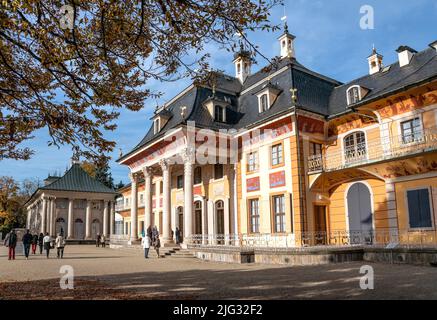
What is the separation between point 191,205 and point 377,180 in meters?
10.5

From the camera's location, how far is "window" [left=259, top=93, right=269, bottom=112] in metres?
22.4

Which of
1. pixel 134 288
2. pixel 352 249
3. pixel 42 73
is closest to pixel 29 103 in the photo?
pixel 42 73

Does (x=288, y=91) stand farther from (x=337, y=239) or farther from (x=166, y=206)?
(x=166, y=206)

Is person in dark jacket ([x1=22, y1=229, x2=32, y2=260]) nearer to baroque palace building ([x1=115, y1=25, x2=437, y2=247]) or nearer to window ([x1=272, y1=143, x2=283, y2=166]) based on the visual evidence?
baroque palace building ([x1=115, y1=25, x2=437, y2=247])

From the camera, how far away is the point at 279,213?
20.5 metres

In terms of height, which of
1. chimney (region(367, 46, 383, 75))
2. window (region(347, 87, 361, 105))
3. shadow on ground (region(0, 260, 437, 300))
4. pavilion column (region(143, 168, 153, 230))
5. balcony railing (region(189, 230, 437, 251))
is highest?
chimney (region(367, 46, 383, 75))

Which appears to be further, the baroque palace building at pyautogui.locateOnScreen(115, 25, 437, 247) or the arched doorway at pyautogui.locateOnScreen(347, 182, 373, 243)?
the arched doorway at pyautogui.locateOnScreen(347, 182, 373, 243)

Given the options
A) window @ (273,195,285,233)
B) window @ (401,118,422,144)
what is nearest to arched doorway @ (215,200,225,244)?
window @ (273,195,285,233)

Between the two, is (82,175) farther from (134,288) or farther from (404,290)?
(404,290)

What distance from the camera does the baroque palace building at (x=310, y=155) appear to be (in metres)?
16.5

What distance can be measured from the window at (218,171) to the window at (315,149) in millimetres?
7062

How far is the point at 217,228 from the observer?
83.6 feet

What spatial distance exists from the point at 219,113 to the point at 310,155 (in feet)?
22.7

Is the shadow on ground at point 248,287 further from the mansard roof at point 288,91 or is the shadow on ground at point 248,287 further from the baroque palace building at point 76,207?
the baroque palace building at point 76,207
